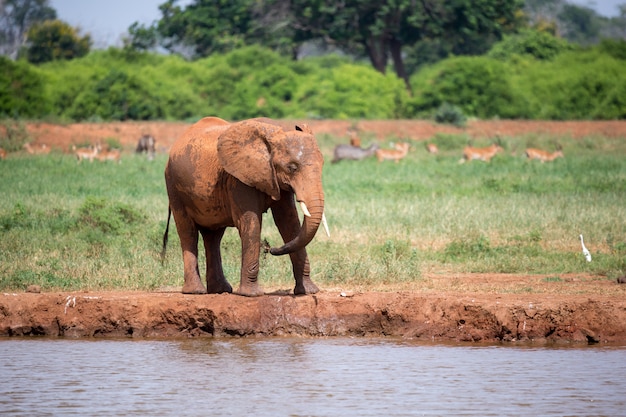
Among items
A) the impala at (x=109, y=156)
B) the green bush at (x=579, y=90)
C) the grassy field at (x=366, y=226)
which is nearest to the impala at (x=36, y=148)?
the impala at (x=109, y=156)

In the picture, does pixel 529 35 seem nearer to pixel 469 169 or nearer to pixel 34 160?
pixel 469 169

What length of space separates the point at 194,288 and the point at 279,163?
1932mm

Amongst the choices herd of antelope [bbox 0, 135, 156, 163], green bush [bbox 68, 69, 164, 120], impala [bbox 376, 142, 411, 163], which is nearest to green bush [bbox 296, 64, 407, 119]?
green bush [bbox 68, 69, 164, 120]

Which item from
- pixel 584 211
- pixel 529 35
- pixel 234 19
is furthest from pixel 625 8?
pixel 584 211

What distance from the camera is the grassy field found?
13.9 meters

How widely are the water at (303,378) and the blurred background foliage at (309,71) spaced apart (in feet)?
87.0

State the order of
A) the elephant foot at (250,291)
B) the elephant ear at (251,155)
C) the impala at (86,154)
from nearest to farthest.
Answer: the elephant ear at (251,155)
the elephant foot at (250,291)
the impala at (86,154)

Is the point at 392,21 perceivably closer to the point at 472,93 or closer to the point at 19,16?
the point at 472,93

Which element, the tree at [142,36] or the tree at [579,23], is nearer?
the tree at [142,36]

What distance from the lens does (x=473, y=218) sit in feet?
60.1

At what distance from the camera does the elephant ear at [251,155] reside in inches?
447

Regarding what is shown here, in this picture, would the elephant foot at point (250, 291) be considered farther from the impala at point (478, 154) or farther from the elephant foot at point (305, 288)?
the impala at point (478, 154)

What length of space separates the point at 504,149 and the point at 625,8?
6874cm

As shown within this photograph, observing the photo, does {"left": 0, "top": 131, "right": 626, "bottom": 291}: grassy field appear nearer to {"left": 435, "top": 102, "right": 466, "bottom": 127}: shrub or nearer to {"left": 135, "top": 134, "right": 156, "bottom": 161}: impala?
{"left": 135, "top": 134, "right": 156, "bottom": 161}: impala
